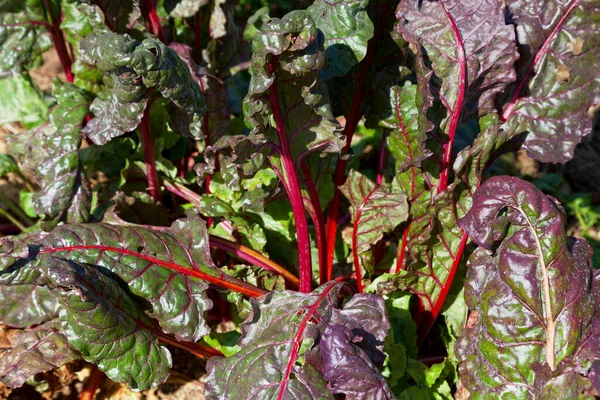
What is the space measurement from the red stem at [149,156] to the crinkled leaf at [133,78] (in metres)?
0.17

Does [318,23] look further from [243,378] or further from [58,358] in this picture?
[58,358]

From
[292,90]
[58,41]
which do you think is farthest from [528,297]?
[58,41]

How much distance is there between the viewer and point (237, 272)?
2.42 meters

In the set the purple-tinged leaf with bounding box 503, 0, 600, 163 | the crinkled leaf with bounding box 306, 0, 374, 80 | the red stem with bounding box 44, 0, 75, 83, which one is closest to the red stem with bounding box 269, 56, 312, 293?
the crinkled leaf with bounding box 306, 0, 374, 80

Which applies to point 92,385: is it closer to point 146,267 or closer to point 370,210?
point 146,267

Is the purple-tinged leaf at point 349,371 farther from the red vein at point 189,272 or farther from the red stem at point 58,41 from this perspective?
the red stem at point 58,41

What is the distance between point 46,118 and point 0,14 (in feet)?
1.70

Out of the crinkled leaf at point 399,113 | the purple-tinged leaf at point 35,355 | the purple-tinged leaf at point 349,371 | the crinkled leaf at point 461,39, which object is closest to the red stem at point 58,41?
the purple-tinged leaf at point 35,355

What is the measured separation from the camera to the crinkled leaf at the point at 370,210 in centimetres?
249

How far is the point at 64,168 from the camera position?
2.56 m

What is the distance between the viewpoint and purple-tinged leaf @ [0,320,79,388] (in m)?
2.27

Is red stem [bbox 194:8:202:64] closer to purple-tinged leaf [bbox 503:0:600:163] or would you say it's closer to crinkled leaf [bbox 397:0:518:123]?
crinkled leaf [bbox 397:0:518:123]

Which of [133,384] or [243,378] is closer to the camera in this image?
[243,378]

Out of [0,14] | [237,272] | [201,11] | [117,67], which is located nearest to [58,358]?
[237,272]
